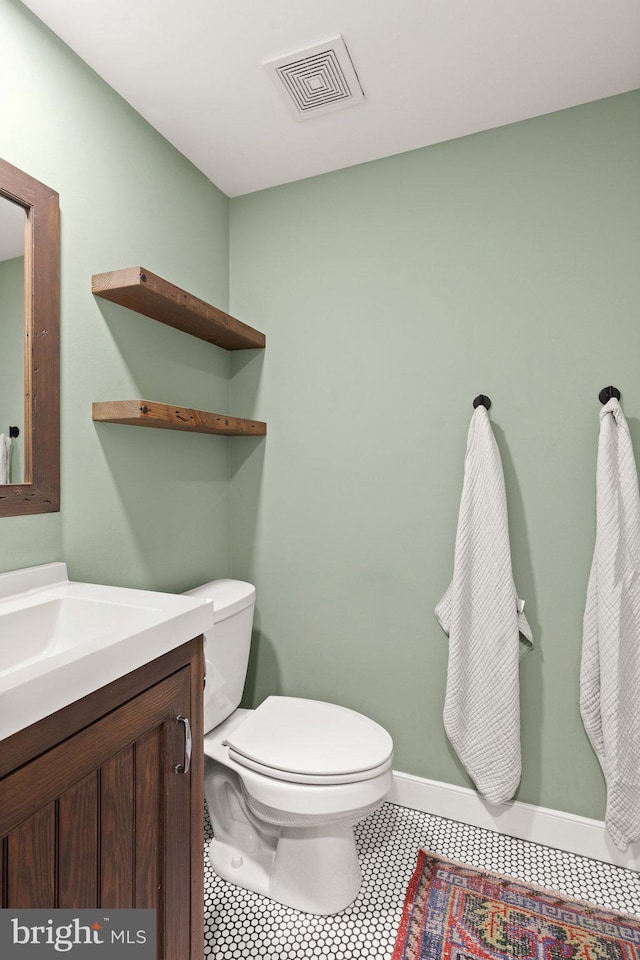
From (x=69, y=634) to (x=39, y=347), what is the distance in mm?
715

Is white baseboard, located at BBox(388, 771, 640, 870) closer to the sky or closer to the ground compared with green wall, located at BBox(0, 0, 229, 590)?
closer to the ground

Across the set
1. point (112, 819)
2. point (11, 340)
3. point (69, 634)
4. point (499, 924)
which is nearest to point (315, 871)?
point (499, 924)

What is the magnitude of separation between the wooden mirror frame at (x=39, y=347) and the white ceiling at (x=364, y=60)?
48 centimetres

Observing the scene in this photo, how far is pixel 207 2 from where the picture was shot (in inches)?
51.6

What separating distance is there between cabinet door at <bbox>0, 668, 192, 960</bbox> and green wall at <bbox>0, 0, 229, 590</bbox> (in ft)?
1.94

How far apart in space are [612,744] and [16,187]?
7.25 ft

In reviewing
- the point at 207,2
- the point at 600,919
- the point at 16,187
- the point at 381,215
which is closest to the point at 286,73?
the point at 207,2

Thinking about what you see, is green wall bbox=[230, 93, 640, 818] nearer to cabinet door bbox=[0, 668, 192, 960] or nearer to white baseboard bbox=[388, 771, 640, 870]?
white baseboard bbox=[388, 771, 640, 870]

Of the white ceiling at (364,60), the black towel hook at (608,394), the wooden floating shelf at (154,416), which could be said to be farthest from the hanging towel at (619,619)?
the wooden floating shelf at (154,416)

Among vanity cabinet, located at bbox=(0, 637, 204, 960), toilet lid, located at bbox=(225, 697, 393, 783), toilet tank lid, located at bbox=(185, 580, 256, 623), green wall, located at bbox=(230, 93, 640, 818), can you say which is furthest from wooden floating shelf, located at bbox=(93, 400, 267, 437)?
toilet lid, located at bbox=(225, 697, 393, 783)

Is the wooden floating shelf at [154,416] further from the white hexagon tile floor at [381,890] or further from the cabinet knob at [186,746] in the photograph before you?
the white hexagon tile floor at [381,890]

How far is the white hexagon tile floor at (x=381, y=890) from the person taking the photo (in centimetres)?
134

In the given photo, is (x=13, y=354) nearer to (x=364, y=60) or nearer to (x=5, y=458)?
(x=5, y=458)

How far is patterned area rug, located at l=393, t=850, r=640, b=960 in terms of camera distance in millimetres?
1315
